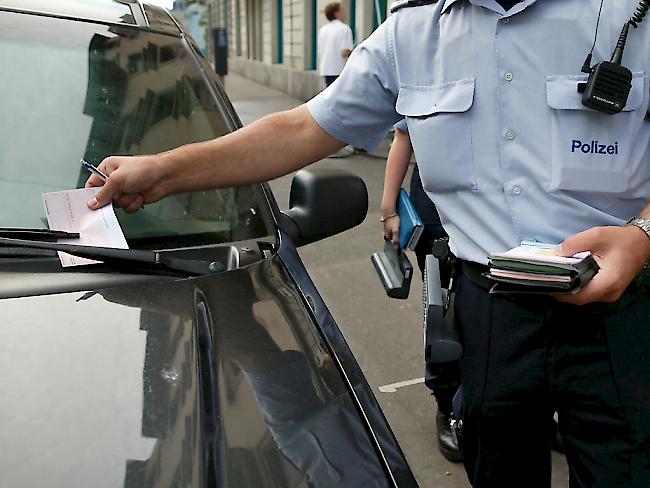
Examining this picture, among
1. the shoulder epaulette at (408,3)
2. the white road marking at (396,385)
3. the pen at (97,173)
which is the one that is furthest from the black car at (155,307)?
the white road marking at (396,385)

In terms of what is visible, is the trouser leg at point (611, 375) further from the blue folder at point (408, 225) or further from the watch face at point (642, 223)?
the blue folder at point (408, 225)

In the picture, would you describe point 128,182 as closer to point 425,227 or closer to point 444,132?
point 444,132

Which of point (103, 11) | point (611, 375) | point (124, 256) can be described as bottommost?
point (611, 375)

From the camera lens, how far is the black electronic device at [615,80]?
138 cm

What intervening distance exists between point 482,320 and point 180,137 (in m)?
1.01

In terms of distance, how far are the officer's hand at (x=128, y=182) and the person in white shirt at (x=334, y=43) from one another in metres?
8.86

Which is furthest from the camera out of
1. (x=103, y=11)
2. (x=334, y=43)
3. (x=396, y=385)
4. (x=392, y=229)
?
(x=334, y=43)

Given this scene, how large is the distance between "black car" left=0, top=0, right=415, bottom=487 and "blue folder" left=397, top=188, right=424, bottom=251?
0.33 meters

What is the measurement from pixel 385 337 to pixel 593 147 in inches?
108

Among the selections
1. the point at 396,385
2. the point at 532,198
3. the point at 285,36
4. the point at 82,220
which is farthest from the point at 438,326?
the point at 285,36

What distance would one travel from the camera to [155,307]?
5.19ft

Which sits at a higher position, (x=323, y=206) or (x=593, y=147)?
(x=593, y=147)

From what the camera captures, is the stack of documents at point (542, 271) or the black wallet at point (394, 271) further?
the black wallet at point (394, 271)

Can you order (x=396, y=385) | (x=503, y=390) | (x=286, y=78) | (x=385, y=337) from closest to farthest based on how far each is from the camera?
1. (x=503, y=390)
2. (x=396, y=385)
3. (x=385, y=337)
4. (x=286, y=78)
